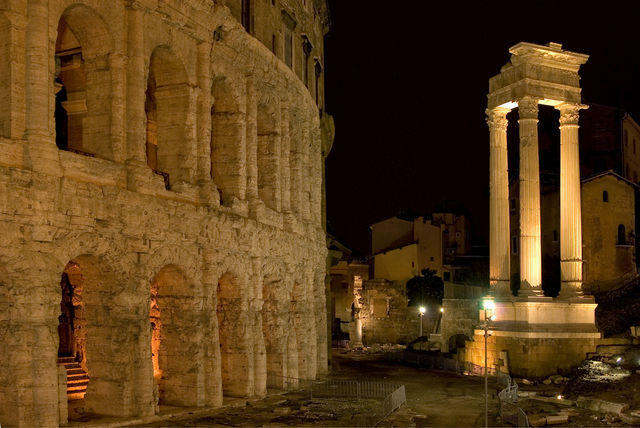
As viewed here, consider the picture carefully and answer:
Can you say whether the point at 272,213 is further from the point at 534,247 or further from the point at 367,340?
the point at 367,340

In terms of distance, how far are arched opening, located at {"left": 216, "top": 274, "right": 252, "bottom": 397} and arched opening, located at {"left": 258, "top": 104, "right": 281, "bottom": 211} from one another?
4.24 meters

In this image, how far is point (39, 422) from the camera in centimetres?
1534

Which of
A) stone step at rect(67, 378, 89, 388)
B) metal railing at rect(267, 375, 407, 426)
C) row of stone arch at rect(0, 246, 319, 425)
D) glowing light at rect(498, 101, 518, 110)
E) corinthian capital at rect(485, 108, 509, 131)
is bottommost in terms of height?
metal railing at rect(267, 375, 407, 426)

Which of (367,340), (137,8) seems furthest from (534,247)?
(367,340)

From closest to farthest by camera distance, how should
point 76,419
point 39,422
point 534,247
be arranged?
1. point 39,422
2. point 76,419
3. point 534,247

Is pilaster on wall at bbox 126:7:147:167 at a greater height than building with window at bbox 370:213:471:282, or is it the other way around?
pilaster on wall at bbox 126:7:147:167

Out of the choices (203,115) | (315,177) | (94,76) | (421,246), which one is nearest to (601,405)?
(203,115)

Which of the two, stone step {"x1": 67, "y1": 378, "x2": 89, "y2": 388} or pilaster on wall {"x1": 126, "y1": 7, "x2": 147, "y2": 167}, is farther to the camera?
stone step {"x1": 67, "y1": 378, "x2": 89, "y2": 388}

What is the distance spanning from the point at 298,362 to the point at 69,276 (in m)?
9.06

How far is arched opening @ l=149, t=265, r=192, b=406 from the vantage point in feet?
67.3

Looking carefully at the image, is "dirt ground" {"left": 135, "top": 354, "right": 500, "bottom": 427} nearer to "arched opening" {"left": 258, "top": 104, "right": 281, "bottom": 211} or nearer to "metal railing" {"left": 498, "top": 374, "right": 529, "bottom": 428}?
"metal railing" {"left": 498, "top": 374, "right": 529, "bottom": 428}

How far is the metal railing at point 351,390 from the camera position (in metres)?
21.9

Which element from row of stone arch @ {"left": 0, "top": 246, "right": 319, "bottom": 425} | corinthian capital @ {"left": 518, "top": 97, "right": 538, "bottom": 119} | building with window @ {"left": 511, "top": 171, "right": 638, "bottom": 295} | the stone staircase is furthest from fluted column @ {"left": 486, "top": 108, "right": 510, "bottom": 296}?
the stone staircase

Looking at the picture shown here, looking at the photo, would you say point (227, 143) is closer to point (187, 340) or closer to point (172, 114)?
point (172, 114)
